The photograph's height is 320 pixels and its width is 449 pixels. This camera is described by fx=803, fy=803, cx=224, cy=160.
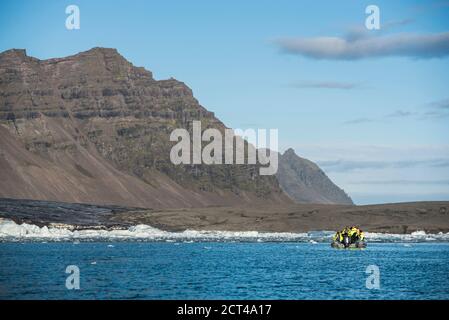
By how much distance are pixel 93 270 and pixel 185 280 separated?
11.7m

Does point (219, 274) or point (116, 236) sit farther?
point (116, 236)

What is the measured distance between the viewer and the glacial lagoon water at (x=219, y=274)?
200ft

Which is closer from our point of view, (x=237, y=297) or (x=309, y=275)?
(x=237, y=297)

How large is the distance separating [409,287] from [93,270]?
3009cm

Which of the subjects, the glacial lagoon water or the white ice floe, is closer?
the glacial lagoon water

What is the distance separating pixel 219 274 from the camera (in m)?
77.0

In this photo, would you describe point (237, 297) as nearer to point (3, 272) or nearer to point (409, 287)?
point (409, 287)

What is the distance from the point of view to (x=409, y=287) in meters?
67.4

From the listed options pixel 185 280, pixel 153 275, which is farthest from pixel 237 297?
pixel 153 275

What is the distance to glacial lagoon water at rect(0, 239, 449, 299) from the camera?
60.9 meters

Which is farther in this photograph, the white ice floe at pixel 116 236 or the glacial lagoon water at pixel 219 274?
the white ice floe at pixel 116 236

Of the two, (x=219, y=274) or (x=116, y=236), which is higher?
(x=116, y=236)
